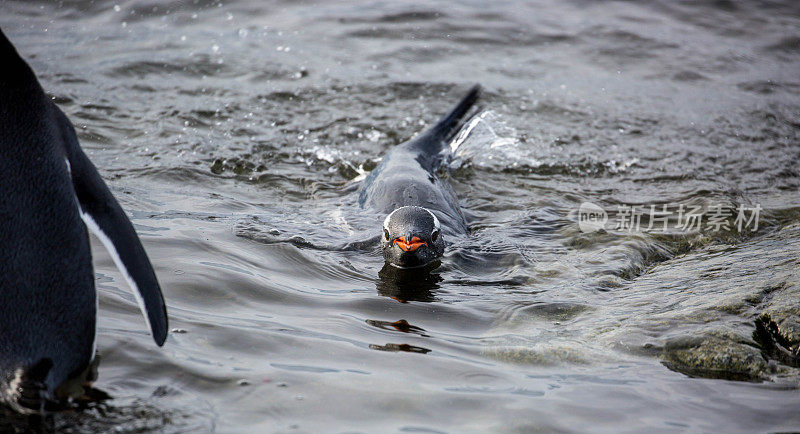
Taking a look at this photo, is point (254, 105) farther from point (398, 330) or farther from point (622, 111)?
point (398, 330)

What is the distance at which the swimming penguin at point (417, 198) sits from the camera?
4.54 meters

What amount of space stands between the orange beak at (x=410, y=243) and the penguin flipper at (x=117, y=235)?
6.92ft

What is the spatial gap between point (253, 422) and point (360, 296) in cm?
158

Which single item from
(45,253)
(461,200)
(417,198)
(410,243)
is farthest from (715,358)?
(461,200)

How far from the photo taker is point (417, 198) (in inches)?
205

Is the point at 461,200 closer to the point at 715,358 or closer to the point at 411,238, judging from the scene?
the point at 411,238

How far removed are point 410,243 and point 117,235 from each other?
2201 mm

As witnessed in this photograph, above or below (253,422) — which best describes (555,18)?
above

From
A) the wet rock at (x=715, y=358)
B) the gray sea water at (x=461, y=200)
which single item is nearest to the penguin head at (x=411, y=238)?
the gray sea water at (x=461, y=200)

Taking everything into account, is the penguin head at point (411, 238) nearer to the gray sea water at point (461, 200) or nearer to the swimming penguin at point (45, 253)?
the gray sea water at point (461, 200)

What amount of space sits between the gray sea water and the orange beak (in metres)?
0.18

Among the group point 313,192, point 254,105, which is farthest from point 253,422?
point 254,105

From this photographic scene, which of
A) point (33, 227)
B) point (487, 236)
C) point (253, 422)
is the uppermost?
point (33, 227)

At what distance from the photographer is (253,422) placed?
231cm
